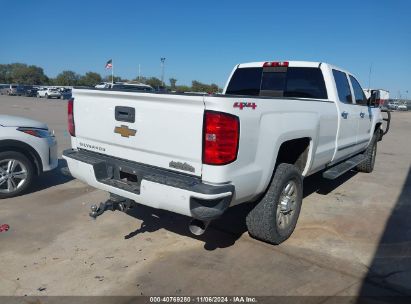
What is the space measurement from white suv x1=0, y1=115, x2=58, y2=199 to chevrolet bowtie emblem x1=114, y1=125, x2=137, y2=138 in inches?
98.8

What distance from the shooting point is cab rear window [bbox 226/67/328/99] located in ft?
18.7

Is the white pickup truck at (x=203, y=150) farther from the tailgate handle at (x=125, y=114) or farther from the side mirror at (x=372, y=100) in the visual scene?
the side mirror at (x=372, y=100)

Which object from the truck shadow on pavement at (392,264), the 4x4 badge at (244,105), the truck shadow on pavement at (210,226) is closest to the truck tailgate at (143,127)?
the 4x4 badge at (244,105)

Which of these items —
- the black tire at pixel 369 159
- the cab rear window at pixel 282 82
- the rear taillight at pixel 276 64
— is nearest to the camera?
the cab rear window at pixel 282 82

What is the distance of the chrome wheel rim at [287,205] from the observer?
4.30m

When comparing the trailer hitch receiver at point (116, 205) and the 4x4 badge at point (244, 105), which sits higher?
the 4x4 badge at point (244, 105)

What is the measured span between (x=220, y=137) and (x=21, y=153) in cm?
379

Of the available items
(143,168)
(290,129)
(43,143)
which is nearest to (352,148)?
(290,129)

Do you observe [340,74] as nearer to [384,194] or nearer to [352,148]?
[352,148]

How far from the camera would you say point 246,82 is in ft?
20.7

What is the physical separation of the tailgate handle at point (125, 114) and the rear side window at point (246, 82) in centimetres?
285

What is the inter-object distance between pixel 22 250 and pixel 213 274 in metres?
2.00

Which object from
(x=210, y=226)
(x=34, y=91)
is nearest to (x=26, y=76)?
(x=34, y=91)

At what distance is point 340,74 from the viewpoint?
6152 millimetres
